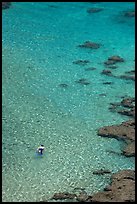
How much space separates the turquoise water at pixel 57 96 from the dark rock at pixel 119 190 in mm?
475

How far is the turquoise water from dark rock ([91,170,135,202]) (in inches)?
18.7

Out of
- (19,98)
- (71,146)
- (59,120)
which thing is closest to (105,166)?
(71,146)

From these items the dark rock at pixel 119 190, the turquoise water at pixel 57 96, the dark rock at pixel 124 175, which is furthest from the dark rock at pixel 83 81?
the dark rock at pixel 119 190

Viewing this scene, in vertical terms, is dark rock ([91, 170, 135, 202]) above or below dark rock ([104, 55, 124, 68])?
below

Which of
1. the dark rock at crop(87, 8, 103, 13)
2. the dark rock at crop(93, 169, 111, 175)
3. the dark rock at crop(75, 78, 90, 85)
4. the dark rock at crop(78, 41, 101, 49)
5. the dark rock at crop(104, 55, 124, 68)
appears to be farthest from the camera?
the dark rock at crop(87, 8, 103, 13)

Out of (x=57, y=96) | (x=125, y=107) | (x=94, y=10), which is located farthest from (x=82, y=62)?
(x=94, y=10)

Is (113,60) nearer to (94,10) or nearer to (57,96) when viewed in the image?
(57,96)

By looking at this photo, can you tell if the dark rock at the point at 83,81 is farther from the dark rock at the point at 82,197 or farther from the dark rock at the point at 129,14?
the dark rock at the point at 129,14

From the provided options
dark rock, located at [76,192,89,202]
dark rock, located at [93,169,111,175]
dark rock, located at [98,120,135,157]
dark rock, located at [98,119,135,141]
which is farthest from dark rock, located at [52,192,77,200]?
dark rock, located at [98,119,135,141]

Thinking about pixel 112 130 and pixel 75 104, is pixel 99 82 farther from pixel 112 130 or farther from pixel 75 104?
pixel 112 130

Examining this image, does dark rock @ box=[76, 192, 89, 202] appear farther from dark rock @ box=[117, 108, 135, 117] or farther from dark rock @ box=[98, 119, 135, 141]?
dark rock @ box=[117, 108, 135, 117]

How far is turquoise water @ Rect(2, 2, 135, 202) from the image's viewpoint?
65.7 feet

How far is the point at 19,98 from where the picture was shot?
26281mm

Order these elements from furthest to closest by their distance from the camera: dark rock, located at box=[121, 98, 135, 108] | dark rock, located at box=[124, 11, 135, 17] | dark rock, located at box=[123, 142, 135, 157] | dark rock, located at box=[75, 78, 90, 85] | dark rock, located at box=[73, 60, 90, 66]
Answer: dark rock, located at box=[124, 11, 135, 17] < dark rock, located at box=[73, 60, 90, 66] < dark rock, located at box=[75, 78, 90, 85] < dark rock, located at box=[121, 98, 135, 108] < dark rock, located at box=[123, 142, 135, 157]
